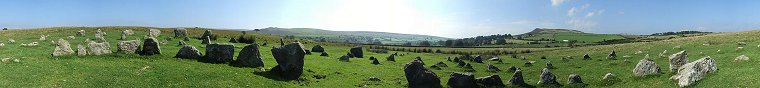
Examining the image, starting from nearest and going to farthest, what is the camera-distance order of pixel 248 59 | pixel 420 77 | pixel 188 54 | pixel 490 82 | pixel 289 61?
pixel 420 77 → pixel 490 82 → pixel 289 61 → pixel 248 59 → pixel 188 54

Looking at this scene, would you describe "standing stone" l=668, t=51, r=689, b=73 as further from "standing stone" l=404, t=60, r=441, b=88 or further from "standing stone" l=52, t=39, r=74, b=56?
"standing stone" l=52, t=39, r=74, b=56

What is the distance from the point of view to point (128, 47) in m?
54.8

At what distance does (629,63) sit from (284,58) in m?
41.5

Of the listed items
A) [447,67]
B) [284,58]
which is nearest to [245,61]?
[284,58]

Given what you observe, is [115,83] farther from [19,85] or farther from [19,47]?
[19,47]

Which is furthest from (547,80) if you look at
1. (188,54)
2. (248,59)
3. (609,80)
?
(188,54)

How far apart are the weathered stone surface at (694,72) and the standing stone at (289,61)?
105 feet

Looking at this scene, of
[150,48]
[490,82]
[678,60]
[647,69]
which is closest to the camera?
[647,69]

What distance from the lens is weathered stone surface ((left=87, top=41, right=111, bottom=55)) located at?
5091 centimetres

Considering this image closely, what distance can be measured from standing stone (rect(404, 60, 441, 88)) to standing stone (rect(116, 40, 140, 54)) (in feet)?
90.5

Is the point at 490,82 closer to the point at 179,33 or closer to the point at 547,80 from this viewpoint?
the point at 547,80

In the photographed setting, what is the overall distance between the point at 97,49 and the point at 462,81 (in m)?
33.8

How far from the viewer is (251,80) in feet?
155

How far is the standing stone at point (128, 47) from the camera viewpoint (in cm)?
5384
